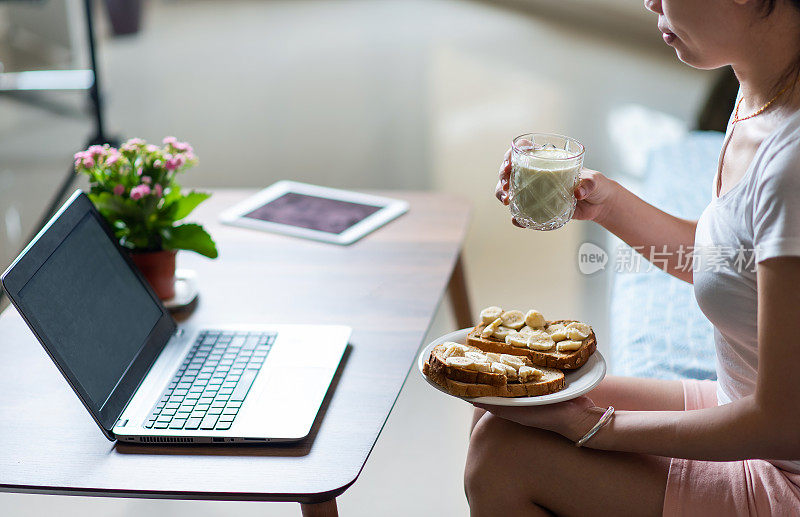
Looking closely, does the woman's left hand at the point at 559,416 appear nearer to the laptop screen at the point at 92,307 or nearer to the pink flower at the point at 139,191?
the laptop screen at the point at 92,307

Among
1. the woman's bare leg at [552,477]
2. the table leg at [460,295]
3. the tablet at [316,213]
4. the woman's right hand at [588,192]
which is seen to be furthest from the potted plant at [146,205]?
the table leg at [460,295]

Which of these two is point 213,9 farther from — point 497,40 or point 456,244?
point 456,244

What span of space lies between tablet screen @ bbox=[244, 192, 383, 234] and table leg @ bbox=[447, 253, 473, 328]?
370 millimetres

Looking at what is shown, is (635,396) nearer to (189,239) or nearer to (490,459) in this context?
(490,459)

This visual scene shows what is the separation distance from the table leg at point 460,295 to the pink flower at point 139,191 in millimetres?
935

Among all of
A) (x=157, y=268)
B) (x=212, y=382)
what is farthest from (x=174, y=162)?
(x=212, y=382)

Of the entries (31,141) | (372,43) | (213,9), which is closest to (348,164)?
(31,141)

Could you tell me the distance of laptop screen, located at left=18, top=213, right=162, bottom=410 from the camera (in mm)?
1166

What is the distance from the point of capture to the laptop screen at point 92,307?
3.83ft

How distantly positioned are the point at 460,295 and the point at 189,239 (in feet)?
2.89

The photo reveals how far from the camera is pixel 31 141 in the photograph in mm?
4184

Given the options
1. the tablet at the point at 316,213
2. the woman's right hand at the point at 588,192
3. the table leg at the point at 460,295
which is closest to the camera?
the woman's right hand at the point at 588,192

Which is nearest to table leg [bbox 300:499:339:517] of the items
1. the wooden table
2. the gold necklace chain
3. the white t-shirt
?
the wooden table

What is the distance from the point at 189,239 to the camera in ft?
5.11
